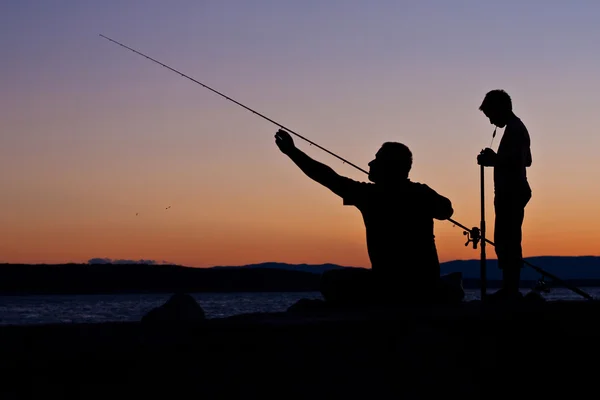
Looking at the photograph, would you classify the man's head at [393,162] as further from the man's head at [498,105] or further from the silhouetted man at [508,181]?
the man's head at [498,105]

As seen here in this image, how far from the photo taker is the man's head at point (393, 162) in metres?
5.52

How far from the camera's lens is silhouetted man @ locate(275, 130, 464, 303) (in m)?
5.29

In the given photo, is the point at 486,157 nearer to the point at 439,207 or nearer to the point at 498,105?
the point at 498,105

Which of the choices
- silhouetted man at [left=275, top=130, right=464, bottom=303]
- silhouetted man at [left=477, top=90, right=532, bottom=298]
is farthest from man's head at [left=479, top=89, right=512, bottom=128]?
silhouetted man at [left=275, top=130, right=464, bottom=303]

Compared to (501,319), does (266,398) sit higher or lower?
lower

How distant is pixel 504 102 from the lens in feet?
23.6

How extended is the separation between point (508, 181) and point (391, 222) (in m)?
1.92

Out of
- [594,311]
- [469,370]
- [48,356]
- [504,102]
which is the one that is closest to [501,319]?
[469,370]

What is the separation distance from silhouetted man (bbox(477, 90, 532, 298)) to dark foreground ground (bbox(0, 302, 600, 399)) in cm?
270

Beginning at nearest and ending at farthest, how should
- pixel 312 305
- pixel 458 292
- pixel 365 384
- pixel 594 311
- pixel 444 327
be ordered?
pixel 365 384
pixel 444 327
pixel 594 311
pixel 312 305
pixel 458 292

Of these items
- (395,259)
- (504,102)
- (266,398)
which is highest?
(504,102)

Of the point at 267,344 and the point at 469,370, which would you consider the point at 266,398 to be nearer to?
the point at 267,344

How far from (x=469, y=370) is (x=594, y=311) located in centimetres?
92

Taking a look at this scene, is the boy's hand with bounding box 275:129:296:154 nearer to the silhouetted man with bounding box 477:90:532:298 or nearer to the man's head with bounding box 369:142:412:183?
the man's head with bounding box 369:142:412:183
